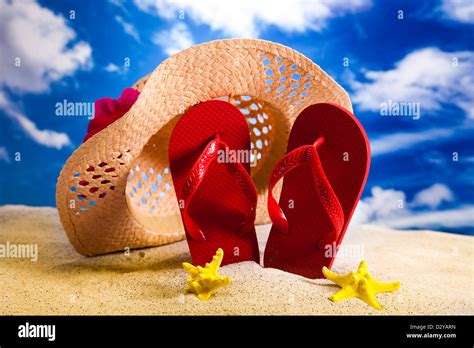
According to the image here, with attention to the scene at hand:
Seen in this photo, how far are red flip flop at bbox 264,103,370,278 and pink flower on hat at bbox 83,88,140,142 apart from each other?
43cm

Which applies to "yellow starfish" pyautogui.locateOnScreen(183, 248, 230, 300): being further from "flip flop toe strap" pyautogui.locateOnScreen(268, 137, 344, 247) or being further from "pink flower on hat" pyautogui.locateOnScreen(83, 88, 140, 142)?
"pink flower on hat" pyautogui.locateOnScreen(83, 88, 140, 142)

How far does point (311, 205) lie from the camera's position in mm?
1352

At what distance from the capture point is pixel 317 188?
122 cm

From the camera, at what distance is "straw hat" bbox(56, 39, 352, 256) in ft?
4.12

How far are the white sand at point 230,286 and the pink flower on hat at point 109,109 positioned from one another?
37cm

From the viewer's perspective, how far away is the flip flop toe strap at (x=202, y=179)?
1184mm

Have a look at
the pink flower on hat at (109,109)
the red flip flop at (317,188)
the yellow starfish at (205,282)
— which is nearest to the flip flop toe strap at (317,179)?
the red flip flop at (317,188)

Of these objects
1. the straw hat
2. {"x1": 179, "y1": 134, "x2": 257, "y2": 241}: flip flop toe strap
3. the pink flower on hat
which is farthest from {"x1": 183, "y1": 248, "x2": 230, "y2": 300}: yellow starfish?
the pink flower on hat

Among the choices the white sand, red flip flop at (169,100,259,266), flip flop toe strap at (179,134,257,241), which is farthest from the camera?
red flip flop at (169,100,259,266)

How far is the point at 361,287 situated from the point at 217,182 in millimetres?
485

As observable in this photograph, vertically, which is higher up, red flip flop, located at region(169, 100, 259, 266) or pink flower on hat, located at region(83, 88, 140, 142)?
pink flower on hat, located at region(83, 88, 140, 142)

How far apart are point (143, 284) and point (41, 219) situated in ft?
3.07
